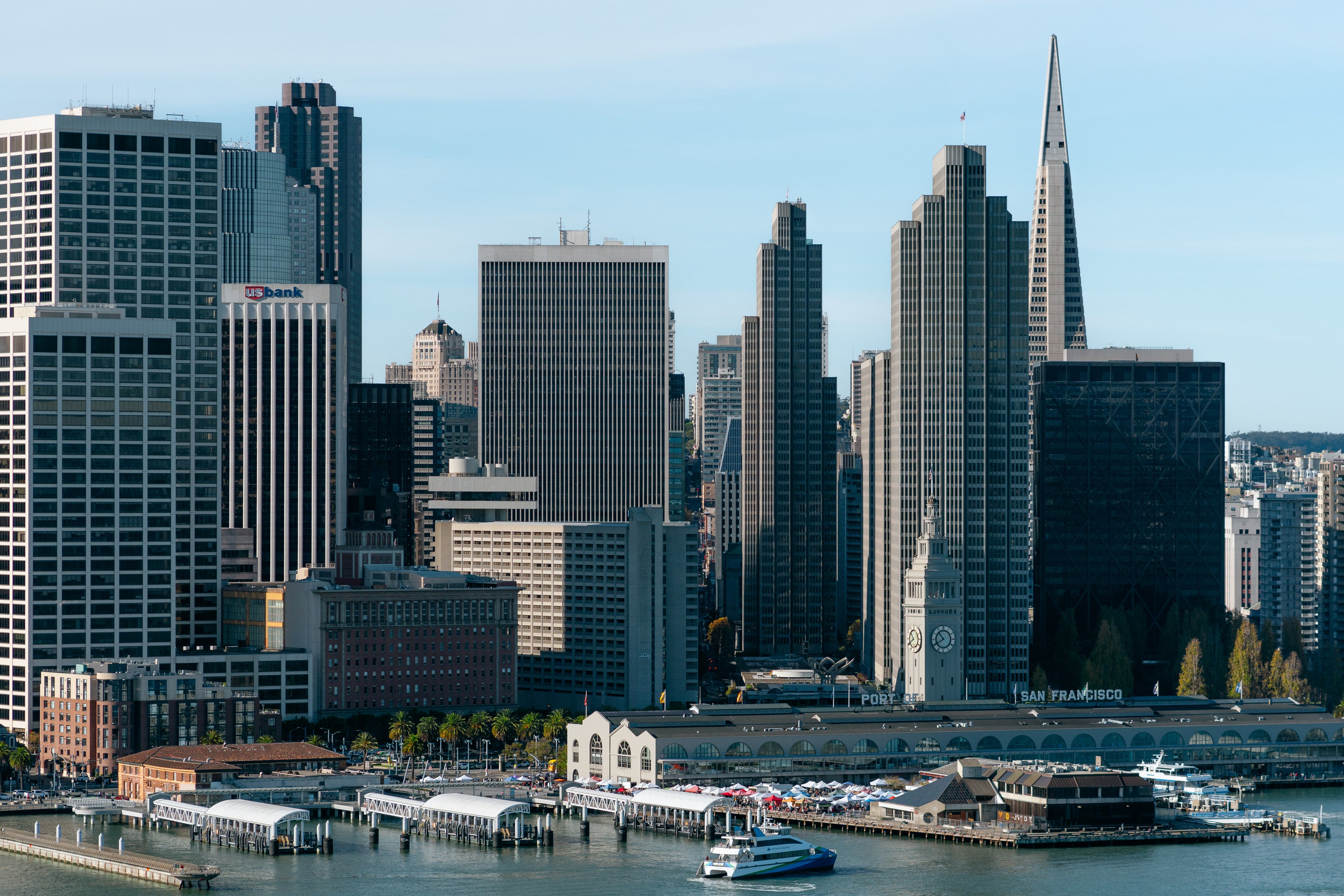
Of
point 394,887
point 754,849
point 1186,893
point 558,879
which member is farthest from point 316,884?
point 1186,893

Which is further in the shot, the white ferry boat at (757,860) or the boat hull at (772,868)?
the white ferry boat at (757,860)

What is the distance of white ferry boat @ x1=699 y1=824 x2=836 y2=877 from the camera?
19638cm

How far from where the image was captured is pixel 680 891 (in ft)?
622

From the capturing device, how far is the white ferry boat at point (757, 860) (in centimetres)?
19638

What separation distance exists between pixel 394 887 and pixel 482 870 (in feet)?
33.9

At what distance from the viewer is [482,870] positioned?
653 feet

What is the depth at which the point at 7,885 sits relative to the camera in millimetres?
194125

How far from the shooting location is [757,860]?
197625 millimetres

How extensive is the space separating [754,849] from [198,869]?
43122 mm

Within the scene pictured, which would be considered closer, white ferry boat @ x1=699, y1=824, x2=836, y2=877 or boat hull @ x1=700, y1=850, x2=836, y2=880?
boat hull @ x1=700, y1=850, x2=836, y2=880

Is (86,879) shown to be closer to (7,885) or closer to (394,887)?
(7,885)

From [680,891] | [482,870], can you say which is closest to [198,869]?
[482,870]

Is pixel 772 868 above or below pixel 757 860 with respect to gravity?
below

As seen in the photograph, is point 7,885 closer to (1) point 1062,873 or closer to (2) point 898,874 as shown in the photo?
(2) point 898,874
